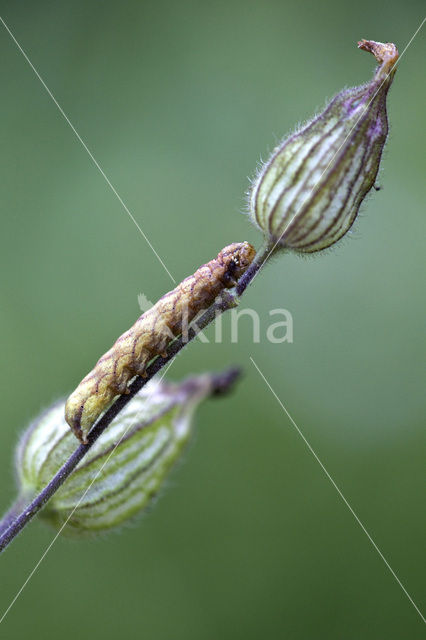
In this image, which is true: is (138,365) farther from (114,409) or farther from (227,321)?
(227,321)

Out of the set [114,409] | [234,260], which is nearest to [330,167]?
[234,260]

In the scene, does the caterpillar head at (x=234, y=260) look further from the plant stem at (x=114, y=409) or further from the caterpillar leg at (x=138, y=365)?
the caterpillar leg at (x=138, y=365)

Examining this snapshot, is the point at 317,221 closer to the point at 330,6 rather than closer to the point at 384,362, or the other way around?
the point at 384,362

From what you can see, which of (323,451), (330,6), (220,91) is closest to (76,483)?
(323,451)

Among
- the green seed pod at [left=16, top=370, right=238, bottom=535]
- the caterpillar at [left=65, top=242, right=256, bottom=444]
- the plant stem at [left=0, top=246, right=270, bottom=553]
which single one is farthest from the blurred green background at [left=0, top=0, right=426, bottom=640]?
the plant stem at [left=0, top=246, right=270, bottom=553]

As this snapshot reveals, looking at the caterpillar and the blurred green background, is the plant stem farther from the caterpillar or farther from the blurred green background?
the blurred green background

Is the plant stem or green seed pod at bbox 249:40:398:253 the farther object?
green seed pod at bbox 249:40:398:253
